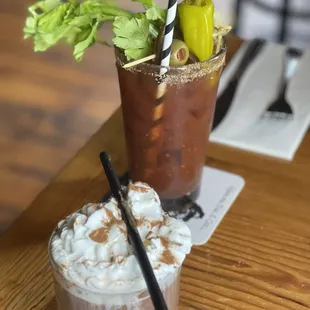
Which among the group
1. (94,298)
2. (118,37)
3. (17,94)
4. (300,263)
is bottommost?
(17,94)

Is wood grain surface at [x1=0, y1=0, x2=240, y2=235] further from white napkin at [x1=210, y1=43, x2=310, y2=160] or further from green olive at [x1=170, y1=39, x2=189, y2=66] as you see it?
green olive at [x1=170, y1=39, x2=189, y2=66]

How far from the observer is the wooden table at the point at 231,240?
30.6 inches

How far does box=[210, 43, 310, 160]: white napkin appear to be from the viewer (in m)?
1.01

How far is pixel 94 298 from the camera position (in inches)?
24.6

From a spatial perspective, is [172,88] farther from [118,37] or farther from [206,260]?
[206,260]

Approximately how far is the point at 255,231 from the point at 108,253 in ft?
0.97

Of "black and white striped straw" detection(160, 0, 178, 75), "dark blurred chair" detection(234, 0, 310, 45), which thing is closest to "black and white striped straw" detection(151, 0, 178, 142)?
"black and white striped straw" detection(160, 0, 178, 75)

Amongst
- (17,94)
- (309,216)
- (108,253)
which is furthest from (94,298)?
(17,94)

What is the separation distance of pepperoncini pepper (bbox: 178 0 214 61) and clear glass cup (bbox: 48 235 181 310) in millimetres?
272

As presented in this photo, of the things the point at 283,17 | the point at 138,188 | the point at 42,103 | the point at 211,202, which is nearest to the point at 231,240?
the point at 211,202

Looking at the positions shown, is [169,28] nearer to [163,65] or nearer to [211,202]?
[163,65]

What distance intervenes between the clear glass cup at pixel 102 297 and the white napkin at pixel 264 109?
399 mm

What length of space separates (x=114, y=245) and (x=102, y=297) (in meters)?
0.05

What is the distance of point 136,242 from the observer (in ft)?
1.98
